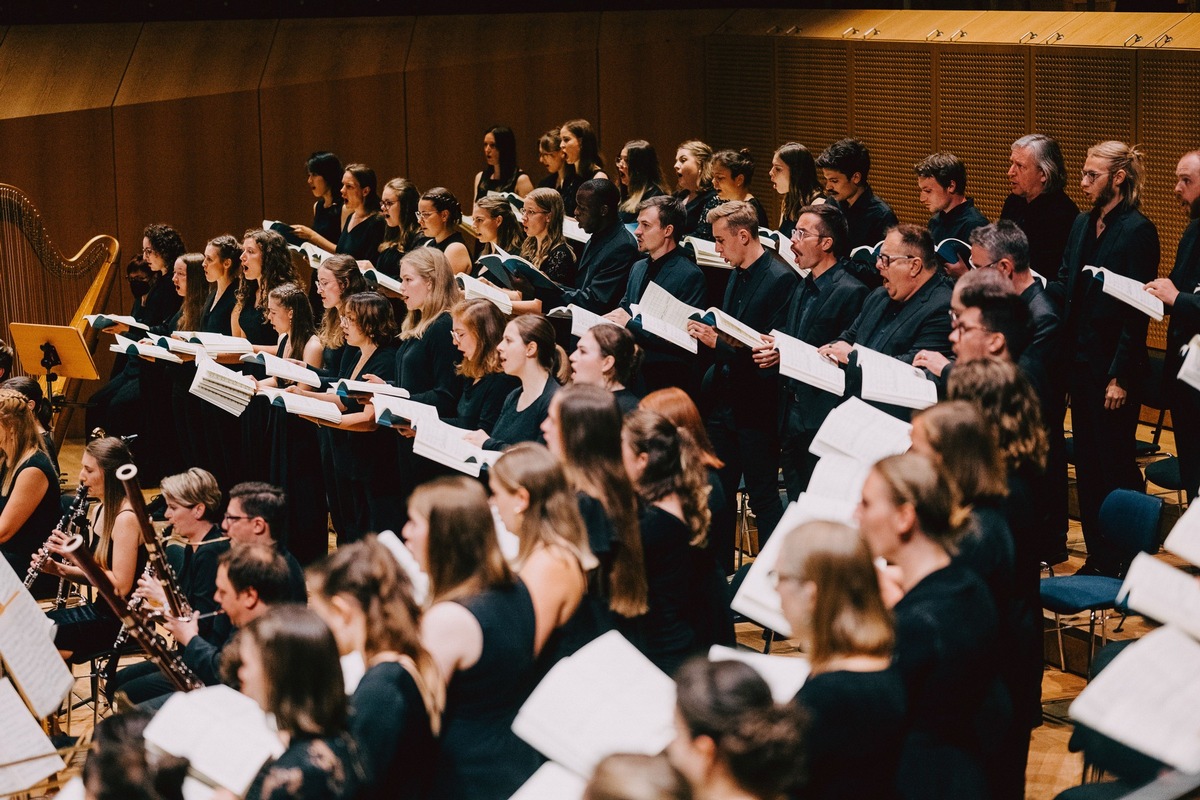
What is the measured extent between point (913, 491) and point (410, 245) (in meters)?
5.28

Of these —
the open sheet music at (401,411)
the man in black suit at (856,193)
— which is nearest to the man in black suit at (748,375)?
the open sheet music at (401,411)

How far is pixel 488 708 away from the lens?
→ 3207 mm

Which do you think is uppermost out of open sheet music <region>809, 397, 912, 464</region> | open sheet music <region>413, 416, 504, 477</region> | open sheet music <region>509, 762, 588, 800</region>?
open sheet music <region>809, 397, 912, 464</region>

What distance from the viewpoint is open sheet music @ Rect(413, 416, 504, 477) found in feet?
17.0

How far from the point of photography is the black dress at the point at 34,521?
6.01 m

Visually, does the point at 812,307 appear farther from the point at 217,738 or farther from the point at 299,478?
the point at 217,738

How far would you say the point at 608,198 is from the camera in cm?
723

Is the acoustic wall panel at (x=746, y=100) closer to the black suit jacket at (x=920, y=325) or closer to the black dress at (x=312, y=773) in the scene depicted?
the black suit jacket at (x=920, y=325)

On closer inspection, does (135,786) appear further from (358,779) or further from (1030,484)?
(1030,484)

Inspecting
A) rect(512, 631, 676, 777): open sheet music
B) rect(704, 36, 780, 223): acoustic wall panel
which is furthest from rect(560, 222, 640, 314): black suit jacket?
rect(512, 631, 676, 777): open sheet music

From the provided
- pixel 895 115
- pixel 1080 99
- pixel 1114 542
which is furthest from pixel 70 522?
pixel 895 115

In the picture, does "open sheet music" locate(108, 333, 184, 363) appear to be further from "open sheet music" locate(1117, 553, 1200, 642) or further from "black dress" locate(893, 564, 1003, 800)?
"open sheet music" locate(1117, 553, 1200, 642)

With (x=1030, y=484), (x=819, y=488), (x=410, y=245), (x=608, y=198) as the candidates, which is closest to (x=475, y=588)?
(x=819, y=488)

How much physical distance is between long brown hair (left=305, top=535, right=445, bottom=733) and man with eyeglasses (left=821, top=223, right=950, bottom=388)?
2.72m
